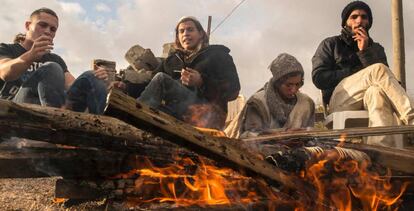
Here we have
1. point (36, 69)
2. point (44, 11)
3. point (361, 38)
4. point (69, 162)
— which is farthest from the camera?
point (361, 38)

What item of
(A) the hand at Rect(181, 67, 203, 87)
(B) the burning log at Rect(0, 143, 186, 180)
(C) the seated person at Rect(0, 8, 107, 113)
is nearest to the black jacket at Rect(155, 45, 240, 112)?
(A) the hand at Rect(181, 67, 203, 87)

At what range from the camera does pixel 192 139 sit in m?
2.34

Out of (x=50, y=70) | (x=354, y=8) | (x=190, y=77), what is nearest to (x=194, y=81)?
(x=190, y=77)

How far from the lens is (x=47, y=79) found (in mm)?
4016

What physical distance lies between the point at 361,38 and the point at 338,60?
43 cm

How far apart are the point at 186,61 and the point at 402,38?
231 inches

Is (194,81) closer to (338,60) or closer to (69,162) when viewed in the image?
(338,60)

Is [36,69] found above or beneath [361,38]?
beneath

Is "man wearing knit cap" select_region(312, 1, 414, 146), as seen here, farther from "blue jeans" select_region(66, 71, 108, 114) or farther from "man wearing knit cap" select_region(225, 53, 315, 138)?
"blue jeans" select_region(66, 71, 108, 114)

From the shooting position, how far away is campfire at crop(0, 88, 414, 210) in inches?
100

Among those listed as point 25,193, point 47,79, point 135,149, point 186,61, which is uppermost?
point 186,61

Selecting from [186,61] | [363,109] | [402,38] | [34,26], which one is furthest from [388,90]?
[402,38]

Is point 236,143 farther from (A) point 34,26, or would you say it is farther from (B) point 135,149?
(A) point 34,26

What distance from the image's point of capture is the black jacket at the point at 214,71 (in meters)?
5.01
